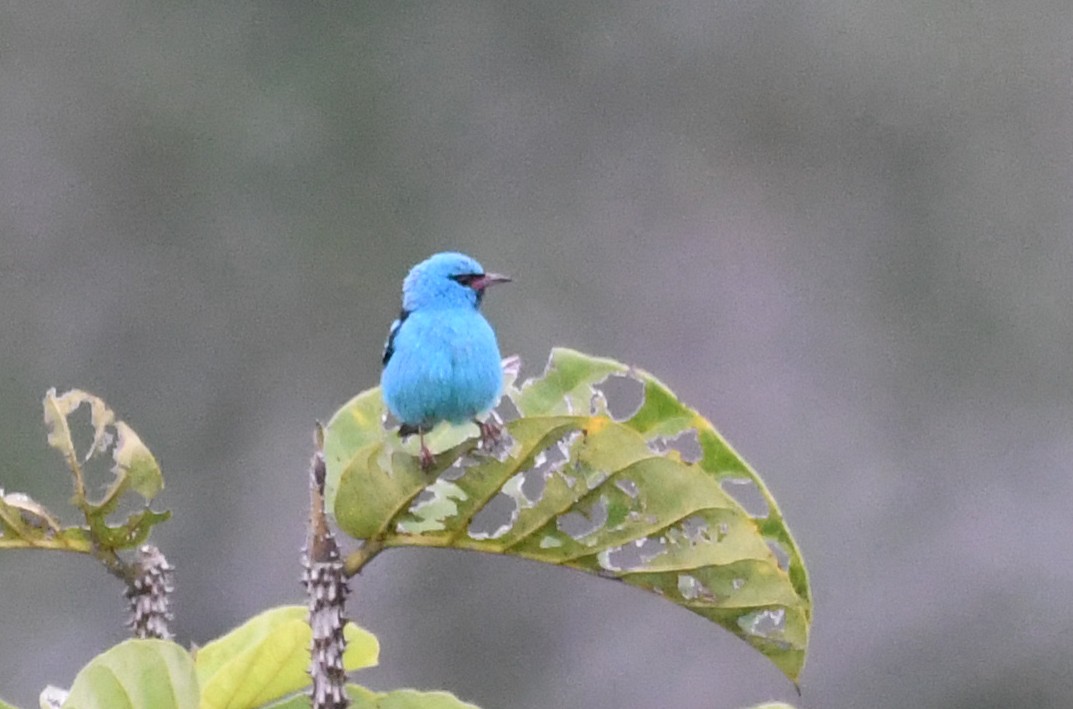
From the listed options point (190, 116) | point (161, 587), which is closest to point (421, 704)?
point (161, 587)

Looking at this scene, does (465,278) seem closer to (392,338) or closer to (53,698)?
(392,338)

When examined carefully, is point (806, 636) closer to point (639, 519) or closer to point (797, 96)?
point (639, 519)

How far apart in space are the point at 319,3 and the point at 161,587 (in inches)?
173

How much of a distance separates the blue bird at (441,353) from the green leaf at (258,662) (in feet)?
0.74

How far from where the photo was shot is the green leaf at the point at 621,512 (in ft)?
2.66

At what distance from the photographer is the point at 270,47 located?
16.1 ft

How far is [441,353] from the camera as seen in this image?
52.4 inches

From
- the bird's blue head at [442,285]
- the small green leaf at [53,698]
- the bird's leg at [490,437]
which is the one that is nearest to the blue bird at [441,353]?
the bird's blue head at [442,285]

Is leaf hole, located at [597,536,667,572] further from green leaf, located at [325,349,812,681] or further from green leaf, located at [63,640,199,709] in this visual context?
green leaf, located at [63,640,199,709]

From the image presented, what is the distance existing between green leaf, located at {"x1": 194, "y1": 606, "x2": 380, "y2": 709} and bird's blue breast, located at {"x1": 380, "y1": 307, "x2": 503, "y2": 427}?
0.28 meters

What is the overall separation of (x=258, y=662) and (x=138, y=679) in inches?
5.5

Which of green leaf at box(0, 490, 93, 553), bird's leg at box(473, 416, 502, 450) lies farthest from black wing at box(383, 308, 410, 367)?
green leaf at box(0, 490, 93, 553)

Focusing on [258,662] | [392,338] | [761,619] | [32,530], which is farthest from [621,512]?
[392,338]

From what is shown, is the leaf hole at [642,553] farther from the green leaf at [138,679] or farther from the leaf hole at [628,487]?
the green leaf at [138,679]
